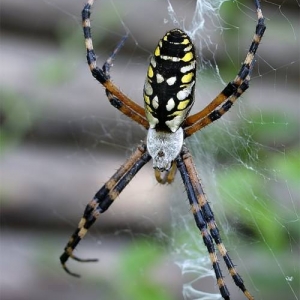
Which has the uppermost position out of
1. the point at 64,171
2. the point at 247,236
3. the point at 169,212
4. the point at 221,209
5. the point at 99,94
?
the point at 99,94

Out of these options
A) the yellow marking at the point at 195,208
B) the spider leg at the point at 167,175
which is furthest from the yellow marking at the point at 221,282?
the spider leg at the point at 167,175

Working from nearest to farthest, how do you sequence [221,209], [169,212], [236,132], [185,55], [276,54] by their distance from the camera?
1. [185,55]
2. [236,132]
3. [221,209]
4. [276,54]
5. [169,212]

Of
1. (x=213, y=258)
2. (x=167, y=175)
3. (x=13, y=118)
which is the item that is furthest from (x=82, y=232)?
(x=13, y=118)

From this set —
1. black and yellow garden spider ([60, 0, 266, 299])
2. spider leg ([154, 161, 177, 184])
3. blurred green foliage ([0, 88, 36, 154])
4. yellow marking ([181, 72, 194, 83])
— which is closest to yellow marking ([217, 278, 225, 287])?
black and yellow garden spider ([60, 0, 266, 299])

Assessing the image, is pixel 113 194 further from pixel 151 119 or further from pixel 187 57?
pixel 187 57

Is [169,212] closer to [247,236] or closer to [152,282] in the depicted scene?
[152,282]

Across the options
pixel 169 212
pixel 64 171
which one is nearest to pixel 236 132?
pixel 169 212

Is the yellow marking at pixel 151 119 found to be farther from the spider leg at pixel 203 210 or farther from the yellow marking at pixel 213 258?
the yellow marking at pixel 213 258

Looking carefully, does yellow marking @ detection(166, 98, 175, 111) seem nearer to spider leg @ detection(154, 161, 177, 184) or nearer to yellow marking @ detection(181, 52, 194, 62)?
yellow marking @ detection(181, 52, 194, 62)

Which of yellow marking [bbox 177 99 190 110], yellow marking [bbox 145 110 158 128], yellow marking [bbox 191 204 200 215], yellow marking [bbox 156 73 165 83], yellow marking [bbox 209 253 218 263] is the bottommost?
yellow marking [bbox 209 253 218 263]
